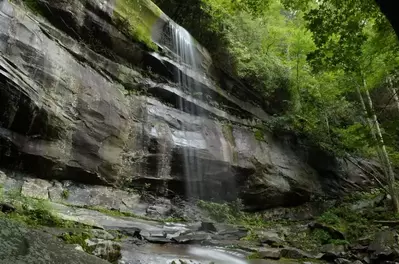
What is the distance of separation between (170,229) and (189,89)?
25.4 feet

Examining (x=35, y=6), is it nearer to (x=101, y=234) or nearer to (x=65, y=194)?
(x=65, y=194)

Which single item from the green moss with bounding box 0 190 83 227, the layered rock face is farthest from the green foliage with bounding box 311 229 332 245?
the green moss with bounding box 0 190 83 227

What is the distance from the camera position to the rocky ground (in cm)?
721

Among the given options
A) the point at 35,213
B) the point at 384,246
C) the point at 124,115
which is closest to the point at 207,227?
the point at 124,115

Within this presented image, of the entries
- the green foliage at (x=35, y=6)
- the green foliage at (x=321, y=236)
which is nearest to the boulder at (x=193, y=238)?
the green foliage at (x=321, y=236)

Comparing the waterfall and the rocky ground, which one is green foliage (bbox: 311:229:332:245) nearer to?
the rocky ground

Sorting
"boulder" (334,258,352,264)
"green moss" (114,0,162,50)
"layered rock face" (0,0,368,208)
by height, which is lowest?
"boulder" (334,258,352,264)

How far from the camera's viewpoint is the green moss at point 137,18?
15.3 meters

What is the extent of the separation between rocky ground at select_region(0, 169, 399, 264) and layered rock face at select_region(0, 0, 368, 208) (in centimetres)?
71

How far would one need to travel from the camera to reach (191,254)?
8.84 meters

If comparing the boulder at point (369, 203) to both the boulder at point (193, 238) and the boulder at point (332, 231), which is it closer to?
the boulder at point (332, 231)

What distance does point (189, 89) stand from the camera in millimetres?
17094

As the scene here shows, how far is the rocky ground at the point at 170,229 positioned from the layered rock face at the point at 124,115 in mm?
709

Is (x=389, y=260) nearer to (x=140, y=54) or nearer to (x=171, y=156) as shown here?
(x=171, y=156)
